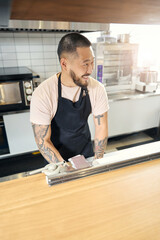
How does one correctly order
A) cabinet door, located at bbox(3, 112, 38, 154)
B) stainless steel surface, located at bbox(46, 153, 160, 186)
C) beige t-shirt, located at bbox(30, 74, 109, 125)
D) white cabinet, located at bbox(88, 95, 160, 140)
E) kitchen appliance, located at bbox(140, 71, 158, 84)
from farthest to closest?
kitchen appliance, located at bbox(140, 71, 158, 84)
white cabinet, located at bbox(88, 95, 160, 140)
cabinet door, located at bbox(3, 112, 38, 154)
beige t-shirt, located at bbox(30, 74, 109, 125)
stainless steel surface, located at bbox(46, 153, 160, 186)

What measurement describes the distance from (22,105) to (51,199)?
6.11 feet

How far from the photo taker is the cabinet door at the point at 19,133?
2.39m

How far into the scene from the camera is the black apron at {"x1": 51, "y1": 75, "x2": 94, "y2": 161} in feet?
4.48

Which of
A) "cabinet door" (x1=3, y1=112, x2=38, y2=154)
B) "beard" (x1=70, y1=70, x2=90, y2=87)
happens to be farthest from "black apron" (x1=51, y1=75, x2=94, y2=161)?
"cabinet door" (x1=3, y1=112, x2=38, y2=154)

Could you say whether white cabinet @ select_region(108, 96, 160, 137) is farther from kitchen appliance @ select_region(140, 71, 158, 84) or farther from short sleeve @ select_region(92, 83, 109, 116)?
short sleeve @ select_region(92, 83, 109, 116)

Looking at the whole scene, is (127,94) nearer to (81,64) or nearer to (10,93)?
(10,93)

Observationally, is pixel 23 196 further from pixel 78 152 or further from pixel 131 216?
pixel 78 152

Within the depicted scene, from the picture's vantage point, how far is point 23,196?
0.61 metres

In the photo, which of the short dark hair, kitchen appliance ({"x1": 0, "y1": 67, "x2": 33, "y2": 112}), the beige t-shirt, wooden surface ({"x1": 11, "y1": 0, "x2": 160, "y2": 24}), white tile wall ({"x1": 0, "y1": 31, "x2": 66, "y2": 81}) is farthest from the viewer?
white tile wall ({"x1": 0, "y1": 31, "x2": 66, "y2": 81})

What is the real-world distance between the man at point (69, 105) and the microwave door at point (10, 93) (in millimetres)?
984

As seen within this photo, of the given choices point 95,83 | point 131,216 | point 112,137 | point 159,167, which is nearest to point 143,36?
point 112,137

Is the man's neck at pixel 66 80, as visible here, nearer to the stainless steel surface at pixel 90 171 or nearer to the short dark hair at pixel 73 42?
the short dark hair at pixel 73 42

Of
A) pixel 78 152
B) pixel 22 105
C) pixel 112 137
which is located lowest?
pixel 112 137

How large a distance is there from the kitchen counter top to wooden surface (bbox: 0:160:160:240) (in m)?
2.17
